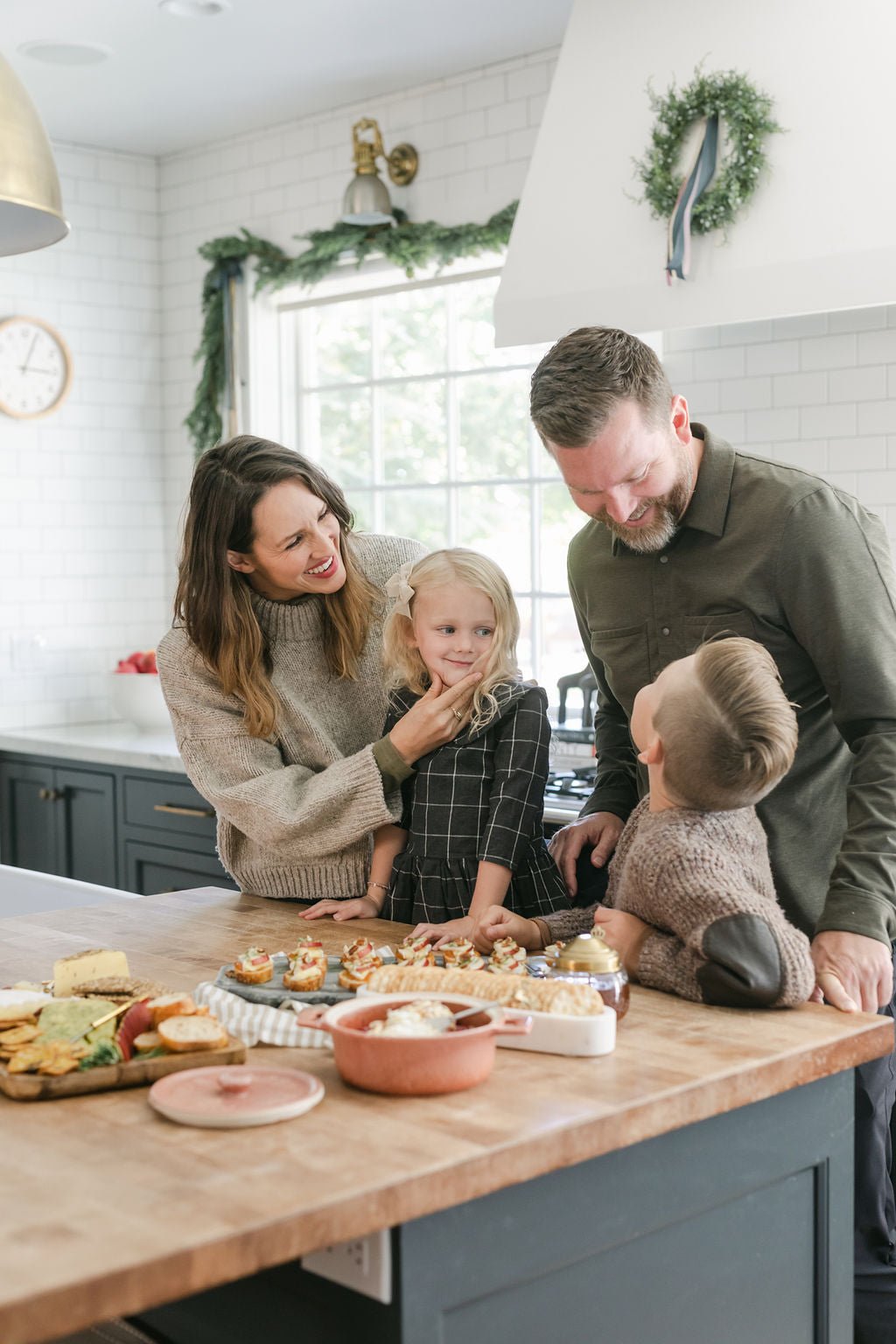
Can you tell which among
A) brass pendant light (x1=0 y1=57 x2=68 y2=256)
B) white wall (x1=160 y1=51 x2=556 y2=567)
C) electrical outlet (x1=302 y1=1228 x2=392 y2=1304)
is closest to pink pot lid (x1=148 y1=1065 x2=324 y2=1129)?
electrical outlet (x1=302 y1=1228 x2=392 y2=1304)

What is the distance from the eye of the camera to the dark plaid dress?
232 cm

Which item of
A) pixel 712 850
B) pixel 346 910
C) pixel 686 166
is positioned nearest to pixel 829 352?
pixel 686 166

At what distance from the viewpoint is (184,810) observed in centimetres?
461

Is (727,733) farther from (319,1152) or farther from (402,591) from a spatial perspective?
(402,591)

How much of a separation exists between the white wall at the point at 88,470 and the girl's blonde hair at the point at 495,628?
3.44 m

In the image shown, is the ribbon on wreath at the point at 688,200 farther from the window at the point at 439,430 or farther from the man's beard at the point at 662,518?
the man's beard at the point at 662,518

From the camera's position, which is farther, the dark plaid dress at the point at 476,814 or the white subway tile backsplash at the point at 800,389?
the white subway tile backsplash at the point at 800,389

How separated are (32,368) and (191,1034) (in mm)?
4508

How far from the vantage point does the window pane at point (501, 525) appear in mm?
5051

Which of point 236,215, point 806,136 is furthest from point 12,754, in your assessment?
point 806,136

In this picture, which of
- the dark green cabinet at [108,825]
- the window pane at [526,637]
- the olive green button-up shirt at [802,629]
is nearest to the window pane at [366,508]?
the window pane at [526,637]

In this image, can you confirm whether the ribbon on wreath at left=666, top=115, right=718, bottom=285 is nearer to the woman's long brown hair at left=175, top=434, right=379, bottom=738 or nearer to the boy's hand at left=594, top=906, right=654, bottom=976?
the woman's long brown hair at left=175, top=434, right=379, bottom=738

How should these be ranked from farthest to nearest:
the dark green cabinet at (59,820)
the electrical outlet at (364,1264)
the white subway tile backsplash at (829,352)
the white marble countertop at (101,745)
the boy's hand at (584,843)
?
the dark green cabinet at (59,820) < the white marble countertop at (101,745) < the white subway tile backsplash at (829,352) < the boy's hand at (584,843) < the electrical outlet at (364,1264)

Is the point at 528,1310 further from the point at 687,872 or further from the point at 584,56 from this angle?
the point at 584,56
